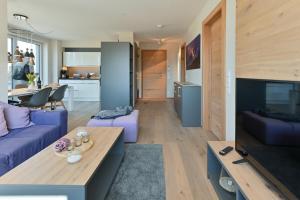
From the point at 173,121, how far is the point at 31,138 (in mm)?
3326

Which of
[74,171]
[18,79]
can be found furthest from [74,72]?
[74,171]

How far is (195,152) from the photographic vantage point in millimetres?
3166

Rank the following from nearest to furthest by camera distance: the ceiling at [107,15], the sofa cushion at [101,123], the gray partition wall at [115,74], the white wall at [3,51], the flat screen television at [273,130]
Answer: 1. the flat screen television at [273,130]
2. the white wall at [3,51]
3. the sofa cushion at [101,123]
4. the ceiling at [107,15]
5. the gray partition wall at [115,74]

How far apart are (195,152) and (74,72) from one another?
25.0ft

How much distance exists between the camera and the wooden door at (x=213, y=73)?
12.3ft

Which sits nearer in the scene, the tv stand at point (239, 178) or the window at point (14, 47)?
the tv stand at point (239, 178)

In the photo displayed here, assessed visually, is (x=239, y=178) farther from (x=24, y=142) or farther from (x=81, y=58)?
(x=81, y=58)

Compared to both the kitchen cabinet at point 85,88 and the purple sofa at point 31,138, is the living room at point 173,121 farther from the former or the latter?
the kitchen cabinet at point 85,88

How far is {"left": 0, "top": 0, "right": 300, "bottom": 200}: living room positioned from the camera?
135cm

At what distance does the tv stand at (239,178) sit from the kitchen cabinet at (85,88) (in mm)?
7371

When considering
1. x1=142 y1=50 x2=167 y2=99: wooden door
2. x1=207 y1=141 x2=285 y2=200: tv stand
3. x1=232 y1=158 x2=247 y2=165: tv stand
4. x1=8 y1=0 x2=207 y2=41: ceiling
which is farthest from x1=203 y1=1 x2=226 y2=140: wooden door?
x1=142 y1=50 x2=167 y2=99: wooden door

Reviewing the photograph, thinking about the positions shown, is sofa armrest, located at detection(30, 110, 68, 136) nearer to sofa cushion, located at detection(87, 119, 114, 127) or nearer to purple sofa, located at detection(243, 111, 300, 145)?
sofa cushion, located at detection(87, 119, 114, 127)

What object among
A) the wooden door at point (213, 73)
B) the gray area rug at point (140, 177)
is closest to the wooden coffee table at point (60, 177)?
the gray area rug at point (140, 177)

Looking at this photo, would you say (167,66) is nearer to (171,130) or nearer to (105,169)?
(171,130)
